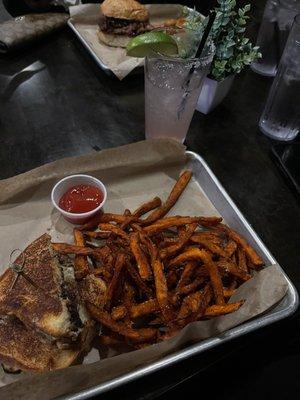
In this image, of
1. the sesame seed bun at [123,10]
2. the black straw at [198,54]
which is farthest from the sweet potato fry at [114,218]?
the sesame seed bun at [123,10]

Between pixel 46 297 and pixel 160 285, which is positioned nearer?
pixel 46 297

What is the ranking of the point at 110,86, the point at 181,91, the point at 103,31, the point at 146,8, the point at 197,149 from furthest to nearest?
the point at 146,8 < the point at 103,31 < the point at 110,86 < the point at 197,149 < the point at 181,91

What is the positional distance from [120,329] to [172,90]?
47.7 inches

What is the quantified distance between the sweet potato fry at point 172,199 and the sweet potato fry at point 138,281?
29cm

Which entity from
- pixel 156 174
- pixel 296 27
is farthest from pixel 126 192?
pixel 296 27

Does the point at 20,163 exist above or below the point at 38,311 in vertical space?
below

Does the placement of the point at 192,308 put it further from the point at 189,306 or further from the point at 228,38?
the point at 228,38

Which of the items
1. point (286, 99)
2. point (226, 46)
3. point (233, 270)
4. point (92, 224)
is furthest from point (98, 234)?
point (286, 99)

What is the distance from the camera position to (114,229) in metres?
1.62

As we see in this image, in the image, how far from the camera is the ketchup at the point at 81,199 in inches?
68.6

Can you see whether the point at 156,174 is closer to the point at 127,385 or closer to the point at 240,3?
the point at 127,385

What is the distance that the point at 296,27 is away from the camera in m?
2.01

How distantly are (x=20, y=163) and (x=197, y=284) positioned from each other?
122 cm

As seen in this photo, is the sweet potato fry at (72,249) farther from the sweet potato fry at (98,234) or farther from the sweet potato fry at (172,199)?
the sweet potato fry at (172,199)
